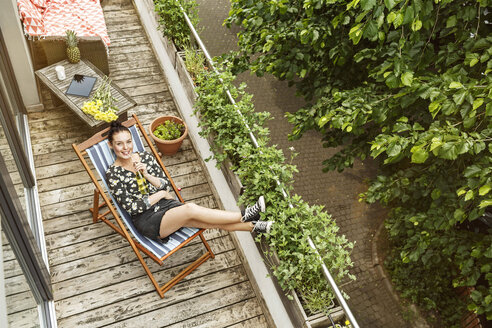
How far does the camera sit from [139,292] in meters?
4.09

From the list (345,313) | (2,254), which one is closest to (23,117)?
Result: (2,254)

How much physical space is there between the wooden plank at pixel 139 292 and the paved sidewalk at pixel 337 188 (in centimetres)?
273

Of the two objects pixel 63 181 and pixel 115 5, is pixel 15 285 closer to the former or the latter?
pixel 63 181

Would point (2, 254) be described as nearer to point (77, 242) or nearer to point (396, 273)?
point (77, 242)

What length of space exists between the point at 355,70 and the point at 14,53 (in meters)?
3.79

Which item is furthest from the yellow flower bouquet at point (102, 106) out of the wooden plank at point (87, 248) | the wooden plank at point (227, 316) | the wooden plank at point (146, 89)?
the wooden plank at point (227, 316)

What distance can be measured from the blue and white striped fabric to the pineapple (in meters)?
1.60

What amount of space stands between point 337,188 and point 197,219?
4.22 metres

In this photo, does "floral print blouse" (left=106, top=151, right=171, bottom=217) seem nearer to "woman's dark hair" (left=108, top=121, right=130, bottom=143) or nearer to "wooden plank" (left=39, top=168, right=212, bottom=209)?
"woman's dark hair" (left=108, top=121, right=130, bottom=143)

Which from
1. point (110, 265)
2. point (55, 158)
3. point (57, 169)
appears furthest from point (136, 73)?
point (110, 265)

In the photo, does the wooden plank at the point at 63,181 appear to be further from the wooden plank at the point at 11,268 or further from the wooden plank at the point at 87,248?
the wooden plank at the point at 11,268

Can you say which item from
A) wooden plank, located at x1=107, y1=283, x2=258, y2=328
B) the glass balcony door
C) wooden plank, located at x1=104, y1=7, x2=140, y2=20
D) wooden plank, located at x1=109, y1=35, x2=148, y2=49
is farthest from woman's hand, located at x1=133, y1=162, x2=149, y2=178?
wooden plank, located at x1=104, y1=7, x2=140, y2=20

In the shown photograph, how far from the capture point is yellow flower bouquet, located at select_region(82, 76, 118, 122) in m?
4.55

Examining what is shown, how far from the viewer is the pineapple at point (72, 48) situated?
4977mm
